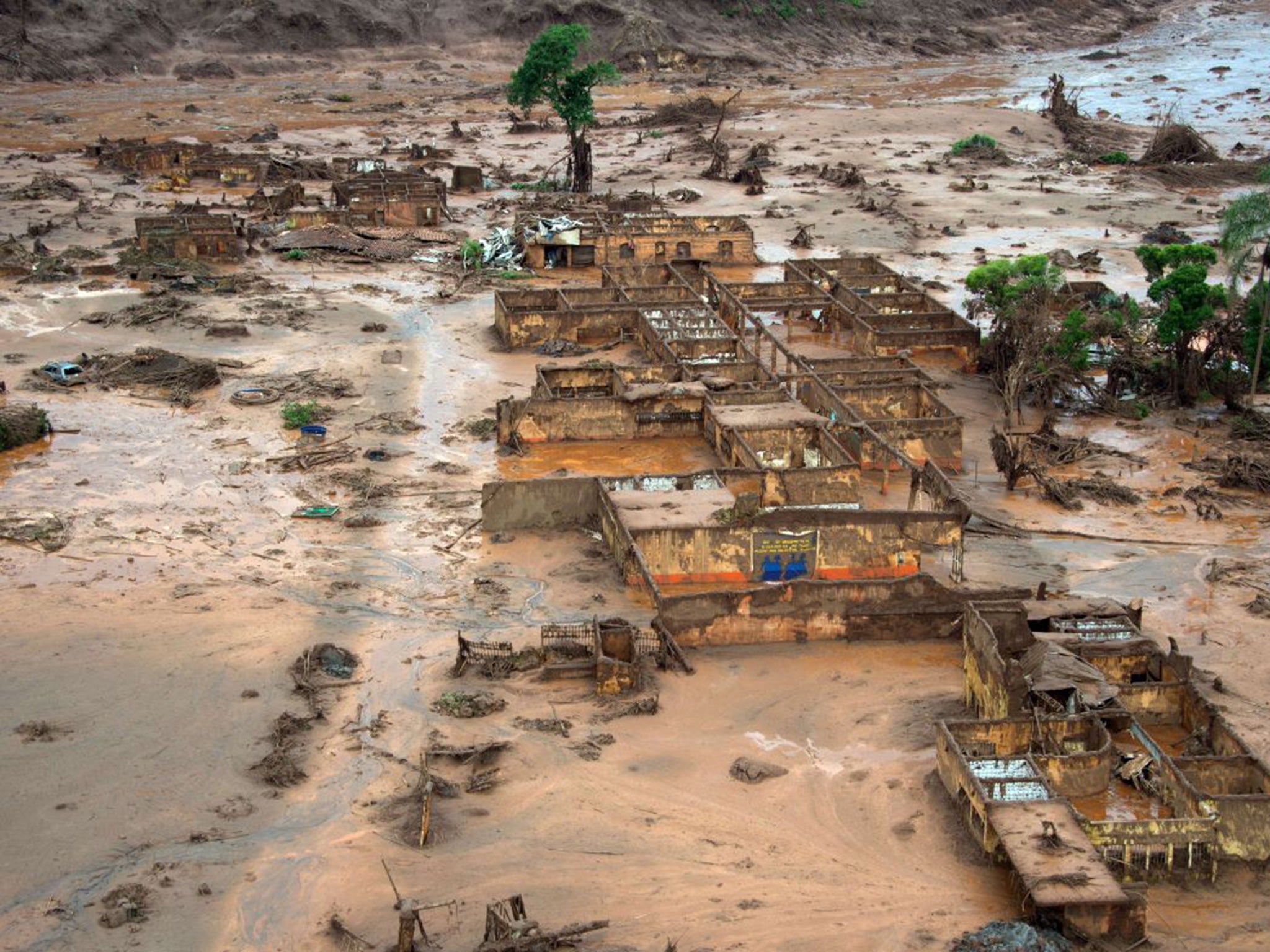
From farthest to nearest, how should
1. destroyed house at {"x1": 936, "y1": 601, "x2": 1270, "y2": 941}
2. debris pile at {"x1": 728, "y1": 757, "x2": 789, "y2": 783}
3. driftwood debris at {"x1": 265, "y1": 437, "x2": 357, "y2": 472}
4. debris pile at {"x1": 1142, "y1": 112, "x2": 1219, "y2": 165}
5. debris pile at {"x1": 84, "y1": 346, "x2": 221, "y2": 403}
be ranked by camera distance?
debris pile at {"x1": 1142, "y1": 112, "x2": 1219, "y2": 165}
debris pile at {"x1": 84, "y1": 346, "x2": 221, "y2": 403}
driftwood debris at {"x1": 265, "y1": 437, "x2": 357, "y2": 472}
debris pile at {"x1": 728, "y1": 757, "x2": 789, "y2": 783}
destroyed house at {"x1": 936, "y1": 601, "x2": 1270, "y2": 941}

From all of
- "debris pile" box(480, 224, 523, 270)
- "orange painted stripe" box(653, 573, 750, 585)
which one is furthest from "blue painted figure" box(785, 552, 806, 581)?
"debris pile" box(480, 224, 523, 270)

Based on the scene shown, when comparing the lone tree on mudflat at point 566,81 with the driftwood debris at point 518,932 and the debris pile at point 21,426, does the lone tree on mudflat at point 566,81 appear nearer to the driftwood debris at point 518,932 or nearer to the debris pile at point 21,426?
the debris pile at point 21,426

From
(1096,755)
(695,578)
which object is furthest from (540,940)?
(695,578)

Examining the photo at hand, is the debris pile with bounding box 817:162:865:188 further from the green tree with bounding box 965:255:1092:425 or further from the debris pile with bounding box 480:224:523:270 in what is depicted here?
the green tree with bounding box 965:255:1092:425

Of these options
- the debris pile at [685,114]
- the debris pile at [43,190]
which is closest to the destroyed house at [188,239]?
the debris pile at [43,190]

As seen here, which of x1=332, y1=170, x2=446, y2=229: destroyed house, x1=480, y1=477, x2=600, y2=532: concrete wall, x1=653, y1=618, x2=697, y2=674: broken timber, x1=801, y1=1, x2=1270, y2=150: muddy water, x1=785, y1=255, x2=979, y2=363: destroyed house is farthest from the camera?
x1=801, y1=1, x2=1270, y2=150: muddy water

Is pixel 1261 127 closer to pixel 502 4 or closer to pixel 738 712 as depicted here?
pixel 502 4
